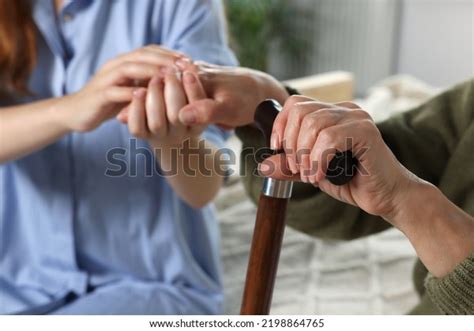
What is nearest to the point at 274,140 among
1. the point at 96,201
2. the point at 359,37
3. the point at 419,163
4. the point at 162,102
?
the point at 162,102

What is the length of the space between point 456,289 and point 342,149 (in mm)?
124

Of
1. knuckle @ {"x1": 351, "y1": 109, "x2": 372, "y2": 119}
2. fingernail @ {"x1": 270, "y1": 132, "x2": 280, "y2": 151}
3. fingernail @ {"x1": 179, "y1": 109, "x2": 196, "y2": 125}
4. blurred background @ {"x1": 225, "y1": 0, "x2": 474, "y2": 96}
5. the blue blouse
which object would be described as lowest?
blurred background @ {"x1": 225, "y1": 0, "x2": 474, "y2": 96}

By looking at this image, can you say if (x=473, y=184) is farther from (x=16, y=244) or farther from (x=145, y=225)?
(x=16, y=244)

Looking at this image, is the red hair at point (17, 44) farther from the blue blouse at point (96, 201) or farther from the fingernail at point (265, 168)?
the fingernail at point (265, 168)

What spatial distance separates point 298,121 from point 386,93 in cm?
108

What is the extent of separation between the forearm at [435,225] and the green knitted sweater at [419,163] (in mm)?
120

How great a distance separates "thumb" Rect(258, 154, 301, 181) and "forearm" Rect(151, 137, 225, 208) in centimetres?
18

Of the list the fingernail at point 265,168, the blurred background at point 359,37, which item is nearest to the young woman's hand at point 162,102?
the fingernail at point 265,168

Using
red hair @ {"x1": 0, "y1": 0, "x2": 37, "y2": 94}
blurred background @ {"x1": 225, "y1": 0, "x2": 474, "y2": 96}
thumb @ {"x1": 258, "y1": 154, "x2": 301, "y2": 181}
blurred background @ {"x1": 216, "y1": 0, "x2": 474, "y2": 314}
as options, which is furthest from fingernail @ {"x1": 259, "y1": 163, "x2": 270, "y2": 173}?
blurred background @ {"x1": 225, "y1": 0, "x2": 474, "y2": 96}

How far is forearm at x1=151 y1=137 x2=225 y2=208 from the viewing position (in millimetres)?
618

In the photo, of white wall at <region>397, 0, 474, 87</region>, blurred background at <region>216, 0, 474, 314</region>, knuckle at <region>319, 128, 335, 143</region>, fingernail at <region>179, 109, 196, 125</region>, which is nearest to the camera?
knuckle at <region>319, 128, 335, 143</region>

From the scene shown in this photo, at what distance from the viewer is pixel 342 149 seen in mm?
367

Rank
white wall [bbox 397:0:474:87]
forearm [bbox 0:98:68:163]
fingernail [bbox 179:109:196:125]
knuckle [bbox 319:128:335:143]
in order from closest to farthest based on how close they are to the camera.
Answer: knuckle [bbox 319:128:335:143] → fingernail [bbox 179:109:196:125] → forearm [bbox 0:98:68:163] → white wall [bbox 397:0:474:87]

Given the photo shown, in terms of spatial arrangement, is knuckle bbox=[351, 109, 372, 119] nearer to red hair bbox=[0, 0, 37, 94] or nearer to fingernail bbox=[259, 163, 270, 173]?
fingernail bbox=[259, 163, 270, 173]
